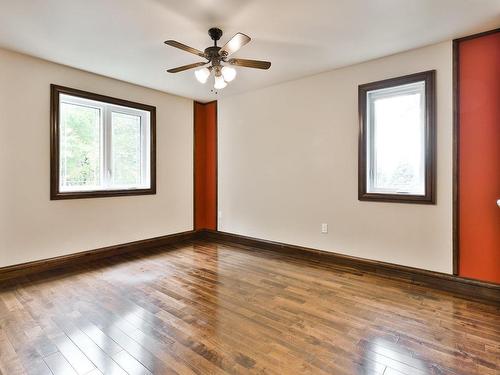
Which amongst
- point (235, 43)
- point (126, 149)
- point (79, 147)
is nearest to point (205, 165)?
point (126, 149)

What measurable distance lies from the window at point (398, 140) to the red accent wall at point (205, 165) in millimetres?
2816

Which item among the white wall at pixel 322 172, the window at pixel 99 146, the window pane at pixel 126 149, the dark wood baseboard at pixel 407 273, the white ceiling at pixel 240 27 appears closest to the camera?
the white ceiling at pixel 240 27

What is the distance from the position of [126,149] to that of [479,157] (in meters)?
4.55

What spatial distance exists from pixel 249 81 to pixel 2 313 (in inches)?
152

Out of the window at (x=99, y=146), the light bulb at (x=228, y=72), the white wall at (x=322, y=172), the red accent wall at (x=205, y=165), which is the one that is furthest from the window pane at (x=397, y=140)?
the window at (x=99, y=146)

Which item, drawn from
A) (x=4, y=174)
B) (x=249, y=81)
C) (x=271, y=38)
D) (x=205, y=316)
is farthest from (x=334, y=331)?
(x=4, y=174)

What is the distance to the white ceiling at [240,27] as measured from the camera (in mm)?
2328

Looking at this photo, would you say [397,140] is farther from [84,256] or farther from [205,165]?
[84,256]

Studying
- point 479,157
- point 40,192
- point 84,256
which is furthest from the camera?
point 84,256

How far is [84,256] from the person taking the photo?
380 cm

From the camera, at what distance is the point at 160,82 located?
421cm

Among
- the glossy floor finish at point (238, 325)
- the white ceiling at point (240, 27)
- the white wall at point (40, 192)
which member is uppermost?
the white ceiling at point (240, 27)

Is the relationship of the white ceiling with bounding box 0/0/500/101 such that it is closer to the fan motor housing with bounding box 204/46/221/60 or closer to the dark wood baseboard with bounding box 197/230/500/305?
the fan motor housing with bounding box 204/46/221/60

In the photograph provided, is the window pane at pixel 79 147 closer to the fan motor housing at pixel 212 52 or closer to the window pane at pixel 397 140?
the fan motor housing at pixel 212 52
